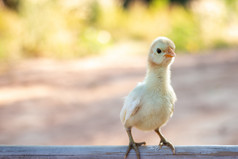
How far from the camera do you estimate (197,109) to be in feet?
18.8

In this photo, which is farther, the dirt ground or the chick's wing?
the dirt ground

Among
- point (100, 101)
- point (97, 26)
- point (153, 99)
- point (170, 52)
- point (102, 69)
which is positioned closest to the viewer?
point (170, 52)

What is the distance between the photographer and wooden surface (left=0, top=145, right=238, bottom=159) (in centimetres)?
174

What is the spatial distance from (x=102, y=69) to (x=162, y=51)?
6.30 meters

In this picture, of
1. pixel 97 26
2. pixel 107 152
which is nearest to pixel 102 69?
pixel 97 26

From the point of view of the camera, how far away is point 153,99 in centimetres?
180

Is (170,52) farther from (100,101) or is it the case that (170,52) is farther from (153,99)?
(100,101)

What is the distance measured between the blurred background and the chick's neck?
1.14ft

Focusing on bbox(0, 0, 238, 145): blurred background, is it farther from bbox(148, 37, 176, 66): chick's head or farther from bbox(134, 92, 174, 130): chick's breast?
bbox(148, 37, 176, 66): chick's head

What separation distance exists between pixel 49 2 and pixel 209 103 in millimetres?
5971

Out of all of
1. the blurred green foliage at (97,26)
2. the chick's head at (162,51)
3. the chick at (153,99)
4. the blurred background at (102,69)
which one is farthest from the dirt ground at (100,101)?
the chick's head at (162,51)

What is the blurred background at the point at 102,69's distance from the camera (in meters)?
5.02

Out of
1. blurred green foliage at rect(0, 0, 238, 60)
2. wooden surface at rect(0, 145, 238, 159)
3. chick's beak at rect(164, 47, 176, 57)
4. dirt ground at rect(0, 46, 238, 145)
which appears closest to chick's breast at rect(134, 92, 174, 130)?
wooden surface at rect(0, 145, 238, 159)

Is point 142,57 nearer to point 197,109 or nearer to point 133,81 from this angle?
point 133,81
